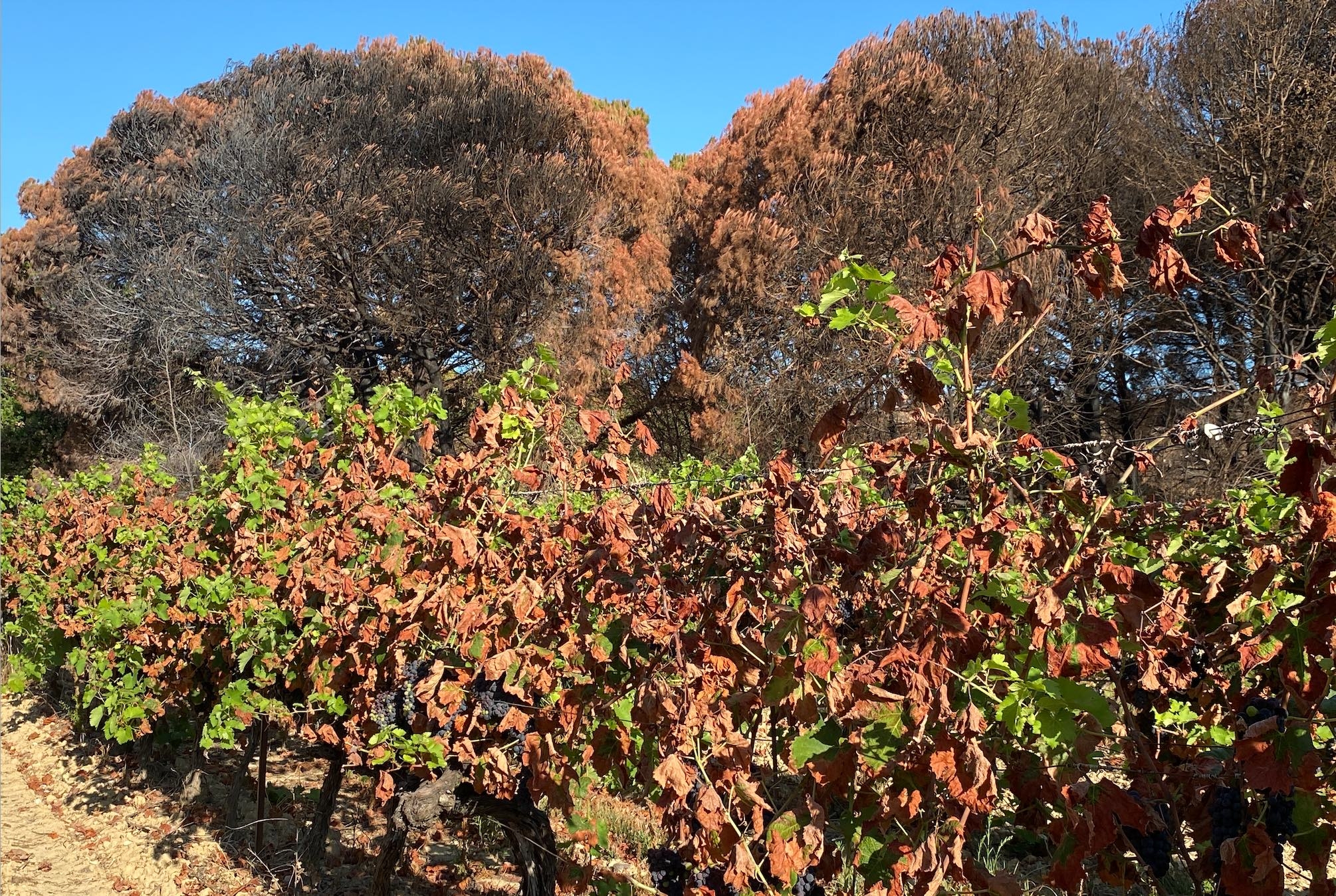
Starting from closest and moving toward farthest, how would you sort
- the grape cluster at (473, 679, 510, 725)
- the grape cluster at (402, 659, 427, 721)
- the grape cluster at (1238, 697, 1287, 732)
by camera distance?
the grape cluster at (1238, 697, 1287, 732) → the grape cluster at (473, 679, 510, 725) → the grape cluster at (402, 659, 427, 721)

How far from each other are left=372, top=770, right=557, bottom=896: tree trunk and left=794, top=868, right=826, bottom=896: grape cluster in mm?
1156

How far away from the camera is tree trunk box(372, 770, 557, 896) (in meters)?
2.95

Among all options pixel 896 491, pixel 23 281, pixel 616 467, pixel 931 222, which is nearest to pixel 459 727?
pixel 616 467

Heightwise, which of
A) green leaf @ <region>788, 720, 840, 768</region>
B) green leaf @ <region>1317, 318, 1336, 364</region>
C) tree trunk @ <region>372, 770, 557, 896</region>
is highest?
green leaf @ <region>1317, 318, 1336, 364</region>

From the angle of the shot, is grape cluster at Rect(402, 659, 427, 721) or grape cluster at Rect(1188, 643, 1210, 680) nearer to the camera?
grape cluster at Rect(1188, 643, 1210, 680)

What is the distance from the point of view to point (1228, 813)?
167cm

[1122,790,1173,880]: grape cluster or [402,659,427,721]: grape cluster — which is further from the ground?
[1122,790,1173,880]: grape cluster

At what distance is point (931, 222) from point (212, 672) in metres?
10.4

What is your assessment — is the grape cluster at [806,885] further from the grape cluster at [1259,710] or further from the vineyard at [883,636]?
the grape cluster at [1259,710]

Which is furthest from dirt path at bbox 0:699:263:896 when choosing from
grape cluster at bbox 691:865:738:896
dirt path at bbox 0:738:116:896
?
grape cluster at bbox 691:865:738:896

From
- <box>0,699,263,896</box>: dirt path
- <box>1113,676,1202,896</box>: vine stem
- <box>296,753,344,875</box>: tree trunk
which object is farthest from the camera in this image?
<box>0,699,263,896</box>: dirt path

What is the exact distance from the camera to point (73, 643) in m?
6.63

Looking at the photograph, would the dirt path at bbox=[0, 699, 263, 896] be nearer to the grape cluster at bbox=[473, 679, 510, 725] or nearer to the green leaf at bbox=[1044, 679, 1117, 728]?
the grape cluster at bbox=[473, 679, 510, 725]

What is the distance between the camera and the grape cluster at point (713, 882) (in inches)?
76.4
